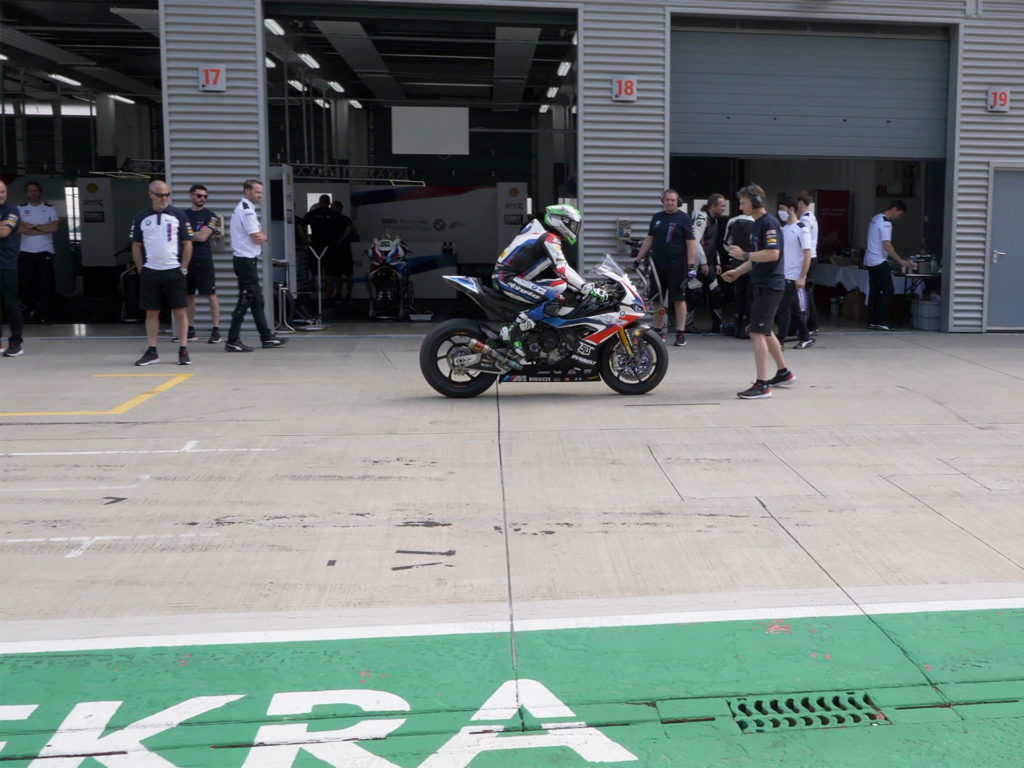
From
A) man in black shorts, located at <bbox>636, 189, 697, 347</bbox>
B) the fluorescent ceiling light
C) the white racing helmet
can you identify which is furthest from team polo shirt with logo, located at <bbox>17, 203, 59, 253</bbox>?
the white racing helmet

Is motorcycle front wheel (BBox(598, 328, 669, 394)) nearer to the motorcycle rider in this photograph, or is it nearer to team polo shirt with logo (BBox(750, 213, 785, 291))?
the motorcycle rider

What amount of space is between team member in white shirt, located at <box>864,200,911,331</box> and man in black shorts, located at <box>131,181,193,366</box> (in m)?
8.64

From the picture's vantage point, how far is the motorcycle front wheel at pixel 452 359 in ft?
31.4

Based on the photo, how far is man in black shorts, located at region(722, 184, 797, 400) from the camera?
970 centimetres

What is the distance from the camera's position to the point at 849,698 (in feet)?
13.5

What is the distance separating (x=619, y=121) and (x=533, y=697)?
1104 cm

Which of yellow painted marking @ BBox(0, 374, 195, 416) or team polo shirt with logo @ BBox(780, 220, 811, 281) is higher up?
team polo shirt with logo @ BBox(780, 220, 811, 281)

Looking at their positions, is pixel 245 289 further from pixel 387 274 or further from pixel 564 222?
pixel 387 274

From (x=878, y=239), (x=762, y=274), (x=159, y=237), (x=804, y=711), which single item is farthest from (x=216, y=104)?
(x=804, y=711)

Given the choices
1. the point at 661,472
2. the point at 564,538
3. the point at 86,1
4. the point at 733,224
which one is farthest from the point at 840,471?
the point at 86,1

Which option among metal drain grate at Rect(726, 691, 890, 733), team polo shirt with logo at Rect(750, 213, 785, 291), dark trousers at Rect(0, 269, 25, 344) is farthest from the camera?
dark trousers at Rect(0, 269, 25, 344)

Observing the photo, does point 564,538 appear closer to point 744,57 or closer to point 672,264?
point 672,264

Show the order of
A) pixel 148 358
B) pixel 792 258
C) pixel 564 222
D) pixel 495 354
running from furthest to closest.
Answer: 1. pixel 792 258
2. pixel 148 358
3. pixel 495 354
4. pixel 564 222

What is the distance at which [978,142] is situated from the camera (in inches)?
585
